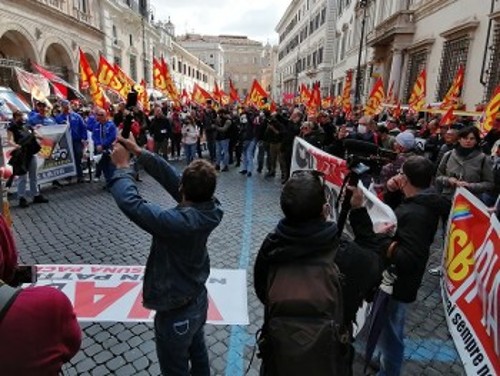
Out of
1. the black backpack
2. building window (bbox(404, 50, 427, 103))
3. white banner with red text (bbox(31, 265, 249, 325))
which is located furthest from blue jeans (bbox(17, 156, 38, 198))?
building window (bbox(404, 50, 427, 103))

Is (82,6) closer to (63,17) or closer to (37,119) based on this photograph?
(63,17)

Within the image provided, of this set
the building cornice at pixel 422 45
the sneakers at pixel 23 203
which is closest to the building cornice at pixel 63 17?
the sneakers at pixel 23 203

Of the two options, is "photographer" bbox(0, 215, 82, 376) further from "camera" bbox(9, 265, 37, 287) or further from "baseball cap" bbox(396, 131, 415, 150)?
"baseball cap" bbox(396, 131, 415, 150)

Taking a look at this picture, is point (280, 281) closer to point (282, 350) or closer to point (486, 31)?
point (282, 350)

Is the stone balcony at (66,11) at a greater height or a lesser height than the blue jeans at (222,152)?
greater

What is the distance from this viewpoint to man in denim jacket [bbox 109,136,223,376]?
82.1 inches

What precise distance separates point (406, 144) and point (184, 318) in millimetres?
4094

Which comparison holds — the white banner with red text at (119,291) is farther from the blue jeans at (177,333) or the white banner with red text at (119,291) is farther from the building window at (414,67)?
the building window at (414,67)

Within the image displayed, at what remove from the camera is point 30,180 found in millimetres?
7367

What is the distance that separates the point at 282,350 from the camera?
1.62 m

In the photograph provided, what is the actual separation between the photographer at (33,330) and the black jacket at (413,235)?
200cm

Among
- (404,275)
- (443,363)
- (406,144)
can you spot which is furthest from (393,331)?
(406,144)

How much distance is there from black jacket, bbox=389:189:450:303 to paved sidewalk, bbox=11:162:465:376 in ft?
3.33

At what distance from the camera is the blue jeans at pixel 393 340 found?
9.09ft
